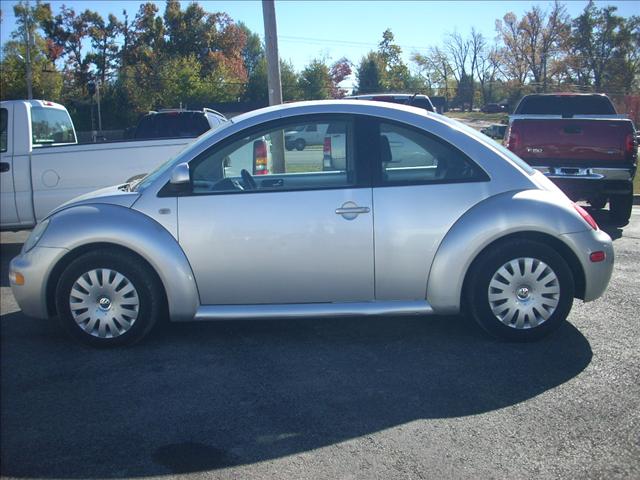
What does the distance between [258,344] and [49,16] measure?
5737 cm

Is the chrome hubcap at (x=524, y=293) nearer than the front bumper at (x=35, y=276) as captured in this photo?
Yes

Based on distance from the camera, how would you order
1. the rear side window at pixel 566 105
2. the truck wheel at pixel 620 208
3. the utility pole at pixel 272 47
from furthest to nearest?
the rear side window at pixel 566 105
the truck wheel at pixel 620 208
the utility pole at pixel 272 47

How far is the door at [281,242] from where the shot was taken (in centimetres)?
484

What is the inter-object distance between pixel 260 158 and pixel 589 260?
2616 mm

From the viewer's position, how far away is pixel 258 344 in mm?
5055

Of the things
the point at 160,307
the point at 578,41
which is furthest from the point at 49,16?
the point at 160,307

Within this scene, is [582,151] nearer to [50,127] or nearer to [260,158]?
[260,158]

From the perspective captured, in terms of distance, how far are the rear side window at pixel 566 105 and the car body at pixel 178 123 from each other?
5.83m

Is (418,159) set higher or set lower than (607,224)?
higher

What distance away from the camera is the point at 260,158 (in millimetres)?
5266

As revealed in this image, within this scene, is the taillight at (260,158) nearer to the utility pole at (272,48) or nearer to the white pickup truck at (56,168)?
the white pickup truck at (56,168)

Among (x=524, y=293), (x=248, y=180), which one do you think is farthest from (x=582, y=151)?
(x=248, y=180)

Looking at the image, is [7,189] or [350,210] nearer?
[350,210]

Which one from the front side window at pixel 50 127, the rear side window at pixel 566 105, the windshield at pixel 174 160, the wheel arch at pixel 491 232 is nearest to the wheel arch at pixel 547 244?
the wheel arch at pixel 491 232
